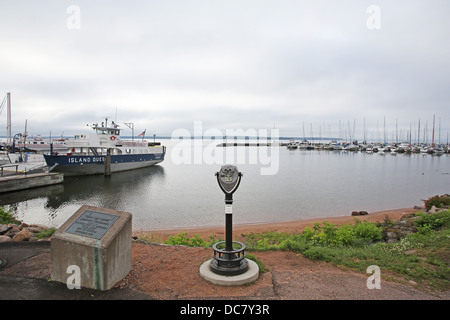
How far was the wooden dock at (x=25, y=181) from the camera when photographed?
21.2m

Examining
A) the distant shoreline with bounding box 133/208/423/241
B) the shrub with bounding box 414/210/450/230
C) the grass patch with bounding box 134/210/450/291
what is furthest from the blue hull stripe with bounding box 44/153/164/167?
the shrub with bounding box 414/210/450/230

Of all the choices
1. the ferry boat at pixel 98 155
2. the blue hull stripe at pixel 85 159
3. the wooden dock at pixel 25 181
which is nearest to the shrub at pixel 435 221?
the wooden dock at pixel 25 181

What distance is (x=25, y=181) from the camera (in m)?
22.7

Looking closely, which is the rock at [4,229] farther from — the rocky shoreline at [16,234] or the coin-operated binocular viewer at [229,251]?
the coin-operated binocular viewer at [229,251]

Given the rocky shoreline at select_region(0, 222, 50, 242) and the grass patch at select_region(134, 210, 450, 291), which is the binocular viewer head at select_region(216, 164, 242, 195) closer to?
the grass patch at select_region(134, 210, 450, 291)

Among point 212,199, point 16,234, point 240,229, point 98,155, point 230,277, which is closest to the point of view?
point 230,277

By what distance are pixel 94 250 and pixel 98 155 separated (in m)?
35.2

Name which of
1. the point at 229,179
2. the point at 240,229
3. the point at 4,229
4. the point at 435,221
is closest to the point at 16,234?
the point at 4,229

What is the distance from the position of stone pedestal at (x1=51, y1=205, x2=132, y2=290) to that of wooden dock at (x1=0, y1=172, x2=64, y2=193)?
21084 millimetres

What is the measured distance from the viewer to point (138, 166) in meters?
43.8

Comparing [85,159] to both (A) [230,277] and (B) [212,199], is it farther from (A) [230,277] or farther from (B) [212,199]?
Result: (A) [230,277]

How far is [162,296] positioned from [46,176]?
25.8 m

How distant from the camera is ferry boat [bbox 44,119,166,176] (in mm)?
32503
